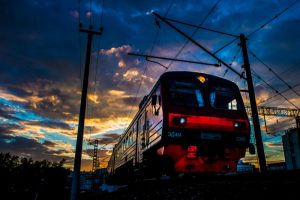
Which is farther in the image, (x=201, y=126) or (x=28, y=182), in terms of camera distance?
(x=28, y=182)

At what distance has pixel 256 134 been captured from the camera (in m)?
12.6

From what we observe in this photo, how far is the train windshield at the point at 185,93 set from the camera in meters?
8.80

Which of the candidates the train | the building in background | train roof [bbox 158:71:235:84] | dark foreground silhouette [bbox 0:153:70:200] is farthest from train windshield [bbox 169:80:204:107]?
the building in background

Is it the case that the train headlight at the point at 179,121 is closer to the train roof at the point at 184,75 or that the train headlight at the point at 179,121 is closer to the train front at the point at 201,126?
the train front at the point at 201,126

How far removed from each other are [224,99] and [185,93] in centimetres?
149

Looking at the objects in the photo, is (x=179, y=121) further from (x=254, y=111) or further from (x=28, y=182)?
(x=28, y=182)

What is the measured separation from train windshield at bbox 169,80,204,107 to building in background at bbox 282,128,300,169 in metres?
53.3

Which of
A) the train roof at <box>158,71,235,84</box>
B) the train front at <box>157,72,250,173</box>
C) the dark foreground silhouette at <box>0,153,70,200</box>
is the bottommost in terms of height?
the dark foreground silhouette at <box>0,153,70,200</box>

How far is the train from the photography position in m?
A: 8.22

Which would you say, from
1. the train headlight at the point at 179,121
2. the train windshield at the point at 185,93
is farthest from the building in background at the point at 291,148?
the train headlight at the point at 179,121

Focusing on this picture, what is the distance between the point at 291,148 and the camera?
5812 cm

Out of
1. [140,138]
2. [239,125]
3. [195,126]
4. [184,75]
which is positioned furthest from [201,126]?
[140,138]

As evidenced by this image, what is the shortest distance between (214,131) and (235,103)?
5.40 ft

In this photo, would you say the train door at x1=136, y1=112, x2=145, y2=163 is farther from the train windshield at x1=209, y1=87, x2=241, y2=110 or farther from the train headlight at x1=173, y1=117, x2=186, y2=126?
the train windshield at x1=209, y1=87, x2=241, y2=110
